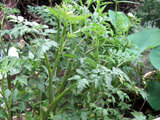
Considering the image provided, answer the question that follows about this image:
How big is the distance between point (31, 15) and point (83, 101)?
3.27ft

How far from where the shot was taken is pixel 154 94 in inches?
42.5

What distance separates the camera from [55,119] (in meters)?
0.63

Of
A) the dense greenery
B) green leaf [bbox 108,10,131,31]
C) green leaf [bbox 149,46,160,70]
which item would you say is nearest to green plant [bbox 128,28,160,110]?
green leaf [bbox 149,46,160,70]

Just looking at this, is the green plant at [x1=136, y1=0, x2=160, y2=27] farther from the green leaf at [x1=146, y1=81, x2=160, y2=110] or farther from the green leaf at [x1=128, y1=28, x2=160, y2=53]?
the green leaf at [x1=146, y1=81, x2=160, y2=110]

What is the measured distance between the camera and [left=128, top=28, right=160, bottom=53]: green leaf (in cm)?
113

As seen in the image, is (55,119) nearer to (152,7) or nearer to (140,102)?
(140,102)

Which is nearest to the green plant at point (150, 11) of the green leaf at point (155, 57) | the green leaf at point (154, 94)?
the green leaf at point (155, 57)

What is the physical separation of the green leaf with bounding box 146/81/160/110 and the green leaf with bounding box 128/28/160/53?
9.3 inches

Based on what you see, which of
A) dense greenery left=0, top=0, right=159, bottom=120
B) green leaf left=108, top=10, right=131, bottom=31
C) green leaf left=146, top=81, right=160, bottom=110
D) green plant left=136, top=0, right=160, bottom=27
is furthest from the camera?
green plant left=136, top=0, right=160, bottom=27

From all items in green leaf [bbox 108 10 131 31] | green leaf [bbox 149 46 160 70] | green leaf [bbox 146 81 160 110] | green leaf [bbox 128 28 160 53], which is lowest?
green leaf [bbox 146 81 160 110]

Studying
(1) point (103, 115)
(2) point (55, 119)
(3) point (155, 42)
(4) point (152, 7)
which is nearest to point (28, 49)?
(2) point (55, 119)

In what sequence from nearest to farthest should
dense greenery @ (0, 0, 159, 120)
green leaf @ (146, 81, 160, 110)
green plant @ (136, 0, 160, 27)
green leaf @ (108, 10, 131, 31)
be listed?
dense greenery @ (0, 0, 159, 120)
green leaf @ (108, 10, 131, 31)
green leaf @ (146, 81, 160, 110)
green plant @ (136, 0, 160, 27)

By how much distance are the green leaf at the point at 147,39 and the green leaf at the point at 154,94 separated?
0.77 ft

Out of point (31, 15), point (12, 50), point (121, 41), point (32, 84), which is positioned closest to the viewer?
point (32, 84)
